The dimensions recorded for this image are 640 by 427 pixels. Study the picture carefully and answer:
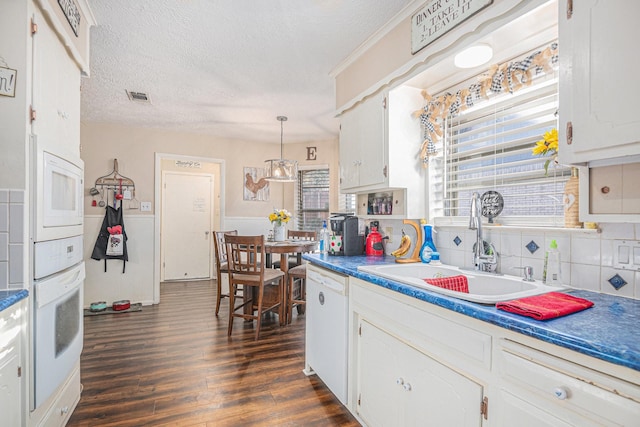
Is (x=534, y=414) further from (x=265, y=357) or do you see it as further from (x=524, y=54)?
(x=265, y=357)

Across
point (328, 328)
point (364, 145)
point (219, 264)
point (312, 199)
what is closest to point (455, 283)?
point (328, 328)

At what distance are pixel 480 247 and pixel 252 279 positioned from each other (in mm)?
2213

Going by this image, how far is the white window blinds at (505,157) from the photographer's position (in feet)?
5.15

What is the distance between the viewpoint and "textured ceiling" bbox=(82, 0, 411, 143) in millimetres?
1956

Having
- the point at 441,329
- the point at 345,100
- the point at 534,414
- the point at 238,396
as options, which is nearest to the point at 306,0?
the point at 345,100

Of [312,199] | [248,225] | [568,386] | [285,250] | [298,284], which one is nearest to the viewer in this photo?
[568,386]

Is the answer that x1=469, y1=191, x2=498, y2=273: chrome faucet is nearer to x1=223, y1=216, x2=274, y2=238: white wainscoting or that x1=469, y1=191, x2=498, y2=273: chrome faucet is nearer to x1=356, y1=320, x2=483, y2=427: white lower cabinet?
x1=356, y1=320, x2=483, y2=427: white lower cabinet

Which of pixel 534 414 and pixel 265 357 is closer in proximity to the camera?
pixel 534 414

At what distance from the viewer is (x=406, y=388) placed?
4.59ft

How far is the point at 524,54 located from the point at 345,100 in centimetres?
131

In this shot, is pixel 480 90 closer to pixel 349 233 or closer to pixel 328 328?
pixel 349 233

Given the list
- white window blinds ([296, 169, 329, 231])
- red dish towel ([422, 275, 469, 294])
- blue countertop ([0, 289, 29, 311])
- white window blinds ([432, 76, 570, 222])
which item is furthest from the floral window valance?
white window blinds ([296, 169, 329, 231])

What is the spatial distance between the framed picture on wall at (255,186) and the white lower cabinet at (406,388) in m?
3.85

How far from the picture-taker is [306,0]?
6.09 ft
